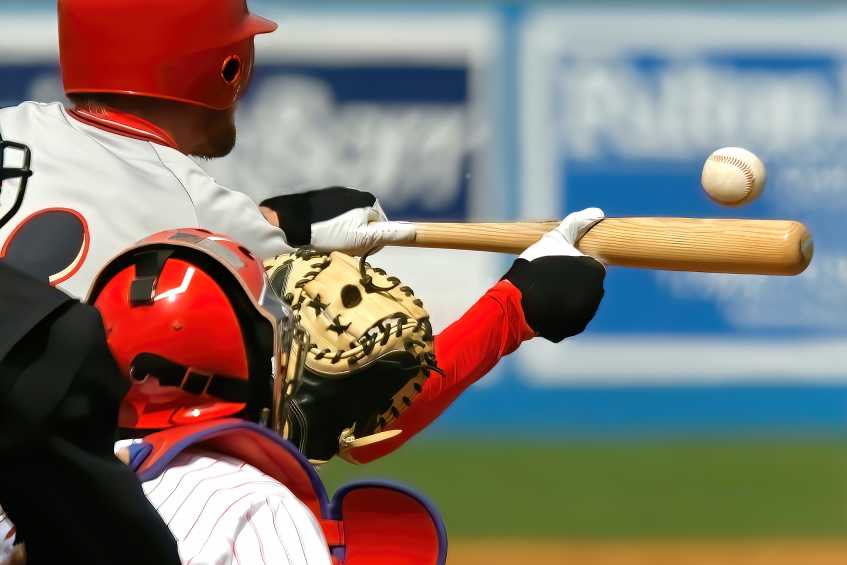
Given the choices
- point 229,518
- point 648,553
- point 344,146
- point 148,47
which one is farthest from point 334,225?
point 344,146

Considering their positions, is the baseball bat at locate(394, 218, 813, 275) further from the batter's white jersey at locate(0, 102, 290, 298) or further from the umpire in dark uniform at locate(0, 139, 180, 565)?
the umpire in dark uniform at locate(0, 139, 180, 565)

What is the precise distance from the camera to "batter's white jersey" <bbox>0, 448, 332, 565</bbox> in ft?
4.79

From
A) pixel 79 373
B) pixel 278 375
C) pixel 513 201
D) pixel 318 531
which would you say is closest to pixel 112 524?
pixel 79 373

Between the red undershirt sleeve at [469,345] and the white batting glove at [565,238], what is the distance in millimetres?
91

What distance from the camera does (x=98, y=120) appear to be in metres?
2.41

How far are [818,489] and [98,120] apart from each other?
15.1 ft

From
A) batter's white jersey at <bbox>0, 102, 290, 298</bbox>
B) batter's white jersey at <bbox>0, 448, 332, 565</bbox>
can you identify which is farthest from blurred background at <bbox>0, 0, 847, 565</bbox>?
batter's white jersey at <bbox>0, 448, 332, 565</bbox>

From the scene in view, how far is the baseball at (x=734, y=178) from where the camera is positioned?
108 inches

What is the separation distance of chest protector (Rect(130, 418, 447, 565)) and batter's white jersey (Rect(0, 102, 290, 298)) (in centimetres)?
54

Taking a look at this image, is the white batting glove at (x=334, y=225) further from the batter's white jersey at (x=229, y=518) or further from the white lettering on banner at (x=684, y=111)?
the white lettering on banner at (x=684, y=111)

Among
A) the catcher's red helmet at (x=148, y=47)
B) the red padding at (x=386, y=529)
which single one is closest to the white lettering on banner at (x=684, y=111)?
the catcher's red helmet at (x=148, y=47)

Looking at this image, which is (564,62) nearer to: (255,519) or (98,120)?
(98,120)

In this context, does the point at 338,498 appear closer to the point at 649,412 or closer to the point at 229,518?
the point at 229,518

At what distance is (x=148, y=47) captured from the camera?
2449 millimetres
